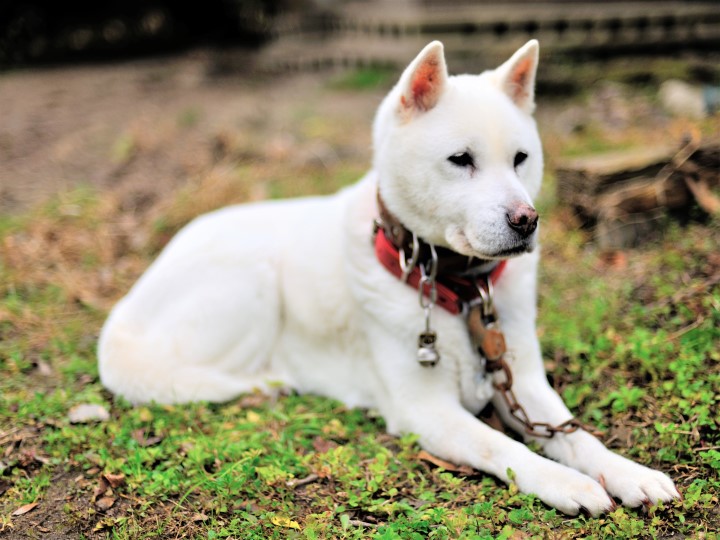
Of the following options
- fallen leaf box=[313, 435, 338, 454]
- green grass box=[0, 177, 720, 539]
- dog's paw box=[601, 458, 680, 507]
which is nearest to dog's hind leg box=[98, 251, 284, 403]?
green grass box=[0, 177, 720, 539]

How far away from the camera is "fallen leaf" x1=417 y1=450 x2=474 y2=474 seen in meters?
2.84

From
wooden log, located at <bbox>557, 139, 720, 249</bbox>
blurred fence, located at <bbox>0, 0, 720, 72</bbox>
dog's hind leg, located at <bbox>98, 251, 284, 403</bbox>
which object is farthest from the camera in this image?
blurred fence, located at <bbox>0, 0, 720, 72</bbox>

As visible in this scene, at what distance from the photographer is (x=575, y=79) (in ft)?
27.2

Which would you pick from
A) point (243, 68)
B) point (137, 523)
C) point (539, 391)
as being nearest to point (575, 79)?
point (243, 68)

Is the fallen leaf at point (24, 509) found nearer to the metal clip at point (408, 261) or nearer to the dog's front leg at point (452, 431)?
the dog's front leg at point (452, 431)

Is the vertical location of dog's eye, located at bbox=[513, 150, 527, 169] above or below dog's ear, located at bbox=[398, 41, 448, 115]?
below

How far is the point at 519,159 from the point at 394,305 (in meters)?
0.81

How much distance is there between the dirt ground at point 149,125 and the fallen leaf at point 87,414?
2915 mm

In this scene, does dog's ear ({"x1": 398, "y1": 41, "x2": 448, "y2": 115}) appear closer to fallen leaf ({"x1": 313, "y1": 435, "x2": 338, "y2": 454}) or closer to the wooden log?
fallen leaf ({"x1": 313, "y1": 435, "x2": 338, "y2": 454})

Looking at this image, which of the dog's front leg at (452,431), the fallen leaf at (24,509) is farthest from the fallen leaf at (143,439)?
the dog's front leg at (452,431)

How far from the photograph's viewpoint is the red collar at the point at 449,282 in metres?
3.03

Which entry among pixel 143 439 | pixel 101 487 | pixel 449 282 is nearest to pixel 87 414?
pixel 143 439

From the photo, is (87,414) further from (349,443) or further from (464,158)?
(464,158)

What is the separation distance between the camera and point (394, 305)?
309cm
